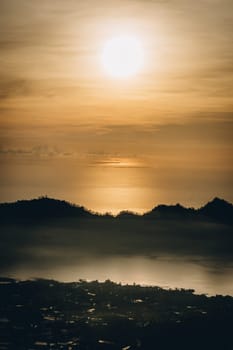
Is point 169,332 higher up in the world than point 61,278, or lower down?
lower down

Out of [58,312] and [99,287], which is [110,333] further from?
[99,287]

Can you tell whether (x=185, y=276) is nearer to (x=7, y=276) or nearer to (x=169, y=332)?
(x=7, y=276)

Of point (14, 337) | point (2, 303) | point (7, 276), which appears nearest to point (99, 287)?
point (2, 303)

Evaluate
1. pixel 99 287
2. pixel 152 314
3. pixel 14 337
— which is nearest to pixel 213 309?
pixel 152 314

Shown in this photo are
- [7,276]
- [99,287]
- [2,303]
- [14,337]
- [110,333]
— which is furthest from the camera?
[7,276]

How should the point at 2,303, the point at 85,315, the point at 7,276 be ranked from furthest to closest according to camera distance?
the point at 7,276 < the point at 2,303 < the point at 85,315

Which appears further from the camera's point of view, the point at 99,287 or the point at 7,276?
the point at 7,276
